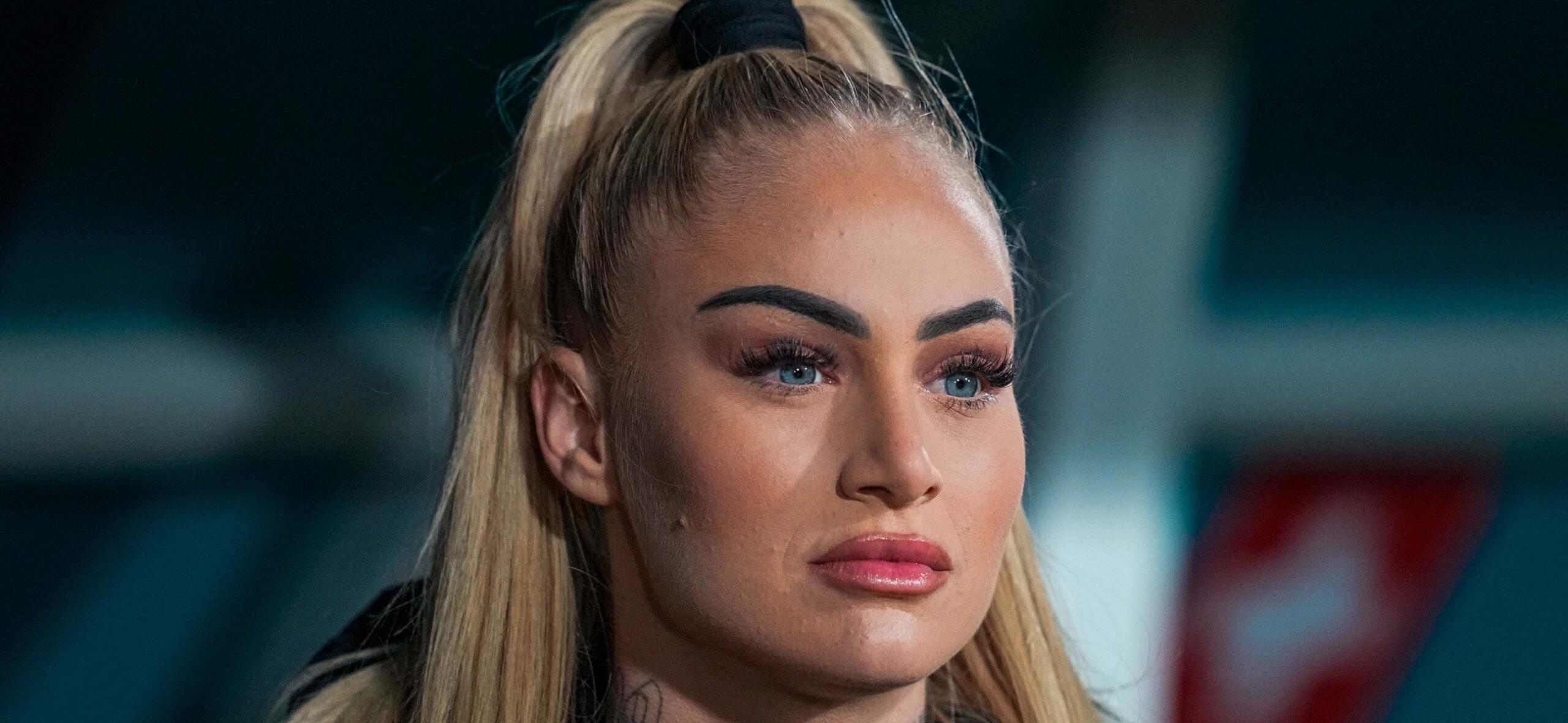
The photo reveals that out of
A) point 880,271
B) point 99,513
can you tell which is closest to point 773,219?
point 880,271

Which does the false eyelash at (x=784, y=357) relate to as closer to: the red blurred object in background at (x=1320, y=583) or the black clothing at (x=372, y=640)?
the black clothing at (x=372, y=640)

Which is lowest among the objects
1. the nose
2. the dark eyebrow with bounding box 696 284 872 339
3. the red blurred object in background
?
the red blurred object in background

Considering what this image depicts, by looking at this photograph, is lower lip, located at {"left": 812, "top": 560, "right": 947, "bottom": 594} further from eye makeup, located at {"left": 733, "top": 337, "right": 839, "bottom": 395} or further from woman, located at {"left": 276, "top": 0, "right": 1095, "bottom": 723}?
eye makeup, located at {"left": 733, "top": 337, "right": 839, "bottom": 395}

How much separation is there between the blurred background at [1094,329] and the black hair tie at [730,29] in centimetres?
47

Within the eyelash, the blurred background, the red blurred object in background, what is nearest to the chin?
the eyelash

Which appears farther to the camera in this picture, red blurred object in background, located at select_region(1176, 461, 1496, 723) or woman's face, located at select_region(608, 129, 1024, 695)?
red blurred object in background, located at select_region(1176, 461, 1496, 723)

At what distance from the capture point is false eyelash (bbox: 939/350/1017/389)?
1.25m

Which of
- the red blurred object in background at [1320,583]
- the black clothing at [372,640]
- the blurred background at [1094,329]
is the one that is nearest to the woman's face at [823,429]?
the black clothing at [372,640]

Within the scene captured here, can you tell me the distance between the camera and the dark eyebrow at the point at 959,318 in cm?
121

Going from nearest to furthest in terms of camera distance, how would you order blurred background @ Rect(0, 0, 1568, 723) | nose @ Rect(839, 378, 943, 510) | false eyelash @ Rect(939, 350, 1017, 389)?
nose @ Rect(839, 378, 943, 510), false eyelash @ Rect(939, 350, 1017, 389), blurred background @ Rect(0, 0, 1568, 723)

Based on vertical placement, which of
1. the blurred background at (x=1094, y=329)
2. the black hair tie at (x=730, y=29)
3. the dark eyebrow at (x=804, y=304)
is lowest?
the blurred background at (x=1094, y=329)

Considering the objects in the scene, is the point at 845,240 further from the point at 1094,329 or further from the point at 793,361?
the point at 1094,329

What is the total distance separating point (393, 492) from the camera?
1889 millimetres

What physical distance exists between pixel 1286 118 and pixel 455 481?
4.51 feet
